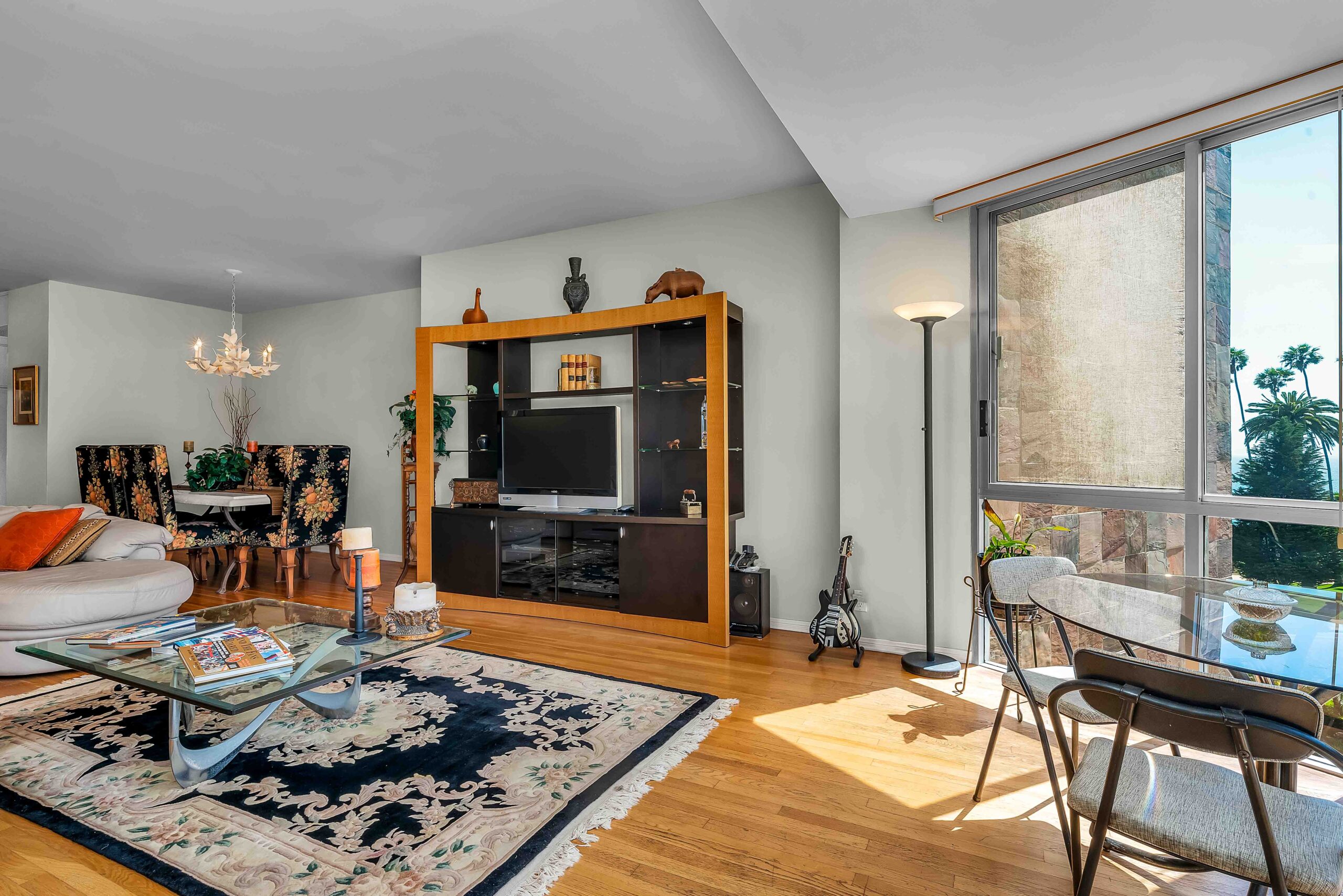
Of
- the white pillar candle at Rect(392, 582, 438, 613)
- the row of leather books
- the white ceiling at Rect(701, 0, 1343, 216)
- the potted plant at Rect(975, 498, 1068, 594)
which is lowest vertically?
the white pillar candle at Rect(392, 582, 438, 613)

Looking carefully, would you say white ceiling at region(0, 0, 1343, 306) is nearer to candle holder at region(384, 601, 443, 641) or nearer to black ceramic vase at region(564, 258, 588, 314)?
black ceramic vase at region(564, 258, 588, 314)

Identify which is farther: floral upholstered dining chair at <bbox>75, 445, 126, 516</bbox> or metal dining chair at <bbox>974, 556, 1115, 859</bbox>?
floral upholstered dining chair at <bbox>75, 445, 126, 516</bbox>

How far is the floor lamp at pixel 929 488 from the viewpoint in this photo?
3207 millimetres

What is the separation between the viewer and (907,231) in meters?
3.55

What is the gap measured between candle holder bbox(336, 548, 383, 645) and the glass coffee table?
0.03 meters

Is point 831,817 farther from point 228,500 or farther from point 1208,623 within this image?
point 228,500

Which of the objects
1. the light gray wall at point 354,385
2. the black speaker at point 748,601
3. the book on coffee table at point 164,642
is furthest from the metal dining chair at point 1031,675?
the light gray wall at point 354,385

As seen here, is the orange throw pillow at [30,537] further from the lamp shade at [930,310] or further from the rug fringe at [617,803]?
the lamp shade at [930,310]

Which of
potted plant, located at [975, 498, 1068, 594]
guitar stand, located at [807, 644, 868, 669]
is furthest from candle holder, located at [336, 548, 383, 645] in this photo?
potted plant, located at [975, 498, 1068, 594]

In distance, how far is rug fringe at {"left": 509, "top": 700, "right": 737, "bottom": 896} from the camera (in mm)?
1714

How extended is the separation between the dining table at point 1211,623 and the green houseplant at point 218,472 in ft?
20.5

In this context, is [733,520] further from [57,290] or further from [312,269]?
[57,290]

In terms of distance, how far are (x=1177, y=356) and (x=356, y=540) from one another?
341 cm

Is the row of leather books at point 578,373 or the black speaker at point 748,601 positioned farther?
the row of leather books at point 578,373
